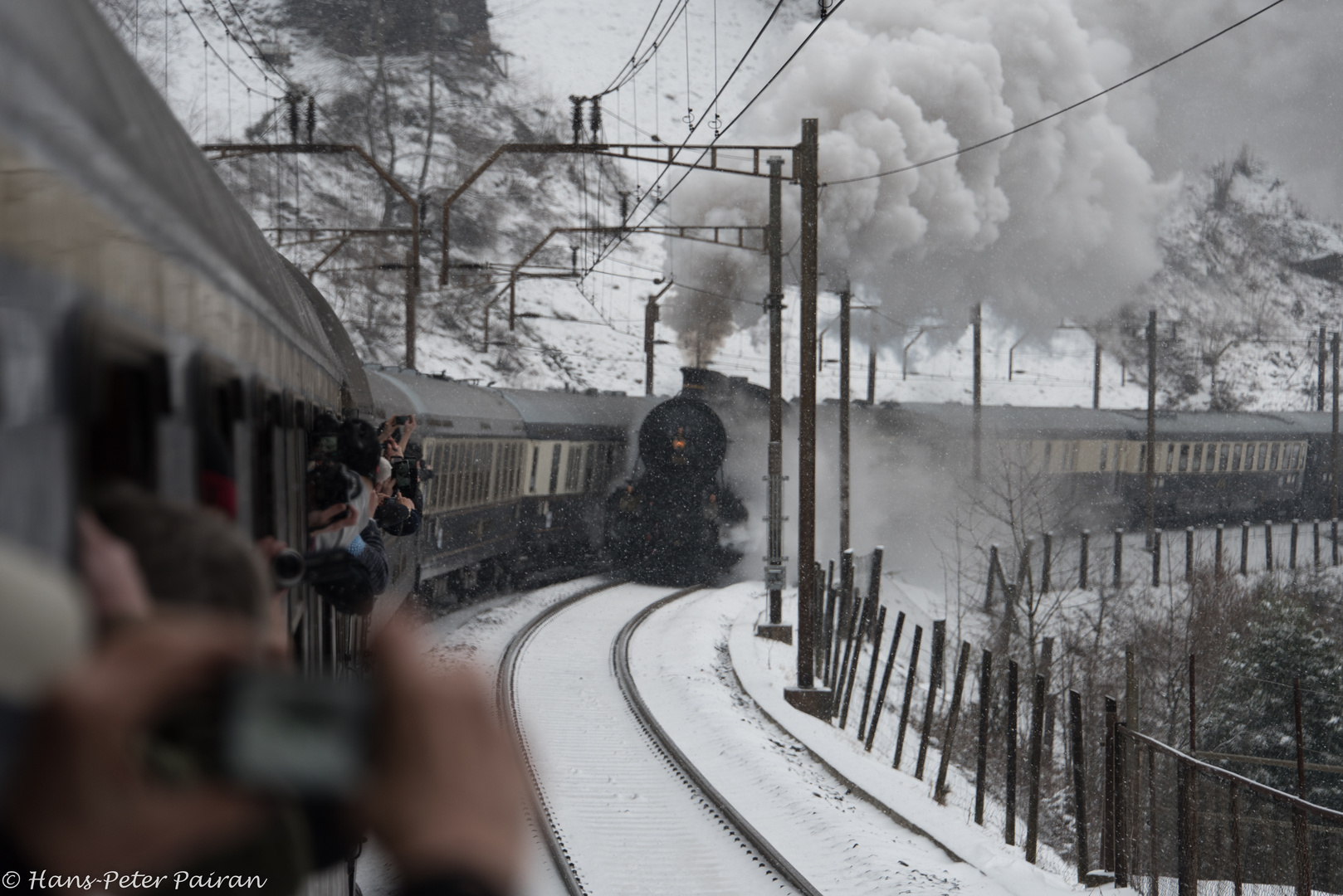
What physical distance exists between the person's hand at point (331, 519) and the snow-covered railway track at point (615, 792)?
5059 mm

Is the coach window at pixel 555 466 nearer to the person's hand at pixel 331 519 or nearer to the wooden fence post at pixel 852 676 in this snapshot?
the wooden fence post at pixel 852 676

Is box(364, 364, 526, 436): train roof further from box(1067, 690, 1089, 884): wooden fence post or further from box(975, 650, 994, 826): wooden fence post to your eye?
box(1067, 690, 1089, 884): wooden fence post

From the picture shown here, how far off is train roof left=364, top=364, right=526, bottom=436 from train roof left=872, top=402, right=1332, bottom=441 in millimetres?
14231

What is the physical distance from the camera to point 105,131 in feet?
3.78

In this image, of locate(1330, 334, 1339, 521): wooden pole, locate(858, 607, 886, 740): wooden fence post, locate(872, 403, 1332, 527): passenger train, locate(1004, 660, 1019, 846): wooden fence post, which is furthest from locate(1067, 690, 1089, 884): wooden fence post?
locate(1330, 334, 1339, 521): wooden pole

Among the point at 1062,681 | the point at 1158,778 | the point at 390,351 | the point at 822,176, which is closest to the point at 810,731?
the point at 1158,778

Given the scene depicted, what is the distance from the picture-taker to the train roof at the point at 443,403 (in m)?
12.3

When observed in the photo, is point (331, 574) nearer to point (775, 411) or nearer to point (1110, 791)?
point (1110, 791)

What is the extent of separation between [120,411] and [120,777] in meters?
0.50

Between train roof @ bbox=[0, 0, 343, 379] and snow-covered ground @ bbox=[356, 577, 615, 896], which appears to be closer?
train roof @ bbox=[0, 0, 343, 379]

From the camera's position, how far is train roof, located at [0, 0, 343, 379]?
94 centimetres

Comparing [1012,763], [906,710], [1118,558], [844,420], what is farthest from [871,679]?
[1118,558]

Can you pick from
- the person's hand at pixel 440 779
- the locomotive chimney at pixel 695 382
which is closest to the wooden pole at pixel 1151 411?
the locomotive chimney at pixel 695 382

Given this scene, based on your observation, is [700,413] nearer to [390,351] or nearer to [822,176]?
[822,176]
